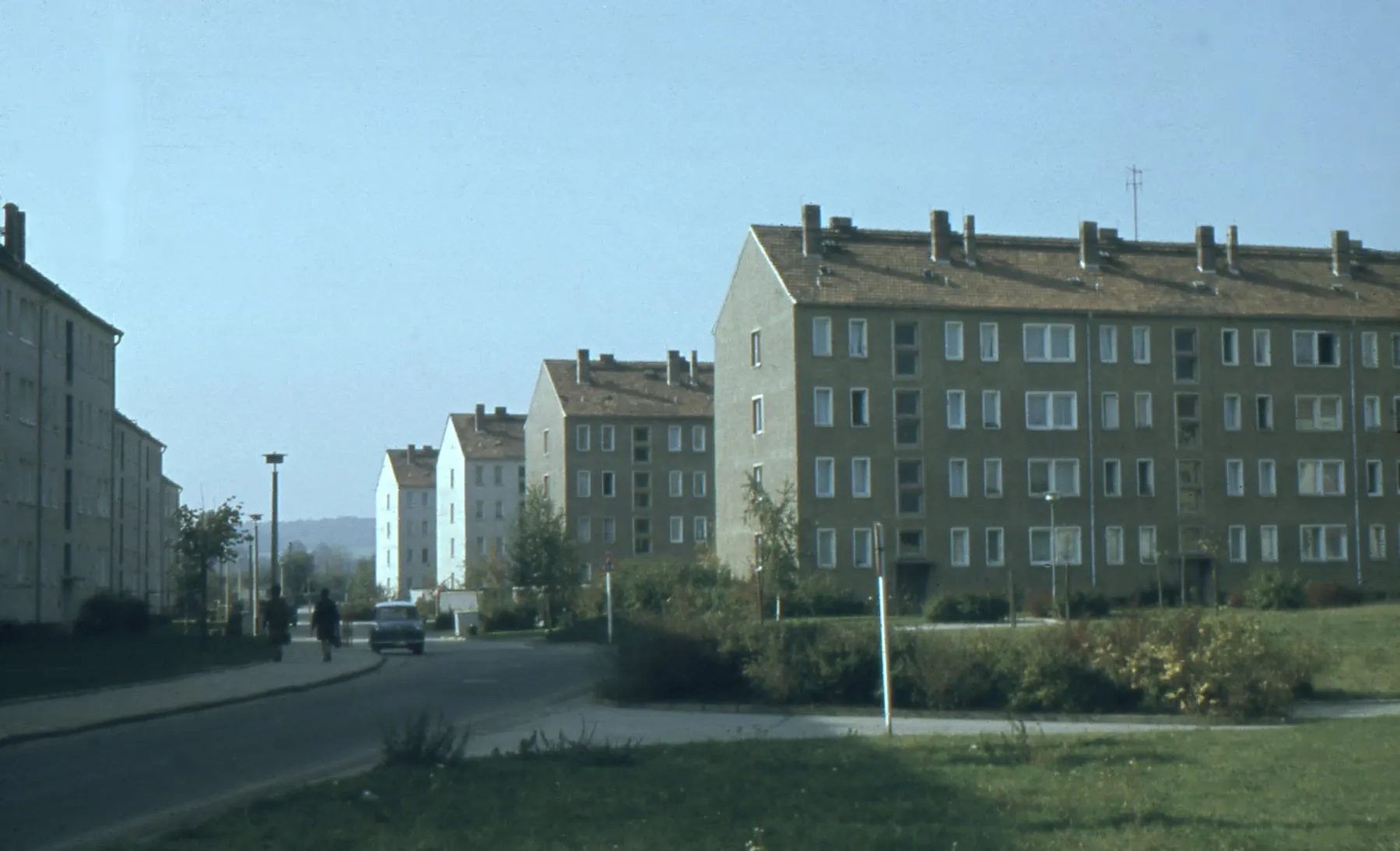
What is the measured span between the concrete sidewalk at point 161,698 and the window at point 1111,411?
39.8 m

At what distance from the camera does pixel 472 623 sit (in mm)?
79625

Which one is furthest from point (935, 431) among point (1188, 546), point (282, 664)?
point (282, 664)

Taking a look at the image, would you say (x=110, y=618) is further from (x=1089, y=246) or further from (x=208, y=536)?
(x=1089, y=246)

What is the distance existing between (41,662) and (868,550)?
35.6 m

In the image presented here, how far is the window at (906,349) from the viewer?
6788 centimetres

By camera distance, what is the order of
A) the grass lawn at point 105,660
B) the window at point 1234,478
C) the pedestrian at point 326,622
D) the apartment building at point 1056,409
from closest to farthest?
the grass lawn at point 105,660
the pedestrian at point 326,622
the apartment building at point 1056,409
the window at point 1234,478

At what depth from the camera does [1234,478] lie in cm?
7075

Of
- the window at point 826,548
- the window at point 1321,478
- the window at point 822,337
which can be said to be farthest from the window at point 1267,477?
the window at point 822,337

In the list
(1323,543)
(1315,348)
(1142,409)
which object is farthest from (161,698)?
(1315,348)

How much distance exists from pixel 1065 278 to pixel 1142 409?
6734mm

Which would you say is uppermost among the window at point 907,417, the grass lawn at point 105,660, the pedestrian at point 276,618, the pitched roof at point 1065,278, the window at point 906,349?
the pitched roof at point 1065,278

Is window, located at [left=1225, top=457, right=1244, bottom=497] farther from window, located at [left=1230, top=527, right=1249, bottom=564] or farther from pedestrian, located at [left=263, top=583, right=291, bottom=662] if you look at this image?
pedestrian, located at [left=263, top=583, right=291, bottom=662]

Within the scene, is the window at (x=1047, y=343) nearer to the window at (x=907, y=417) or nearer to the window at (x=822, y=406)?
the window at (x=907, y=417)

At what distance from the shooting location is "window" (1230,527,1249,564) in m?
69.7
